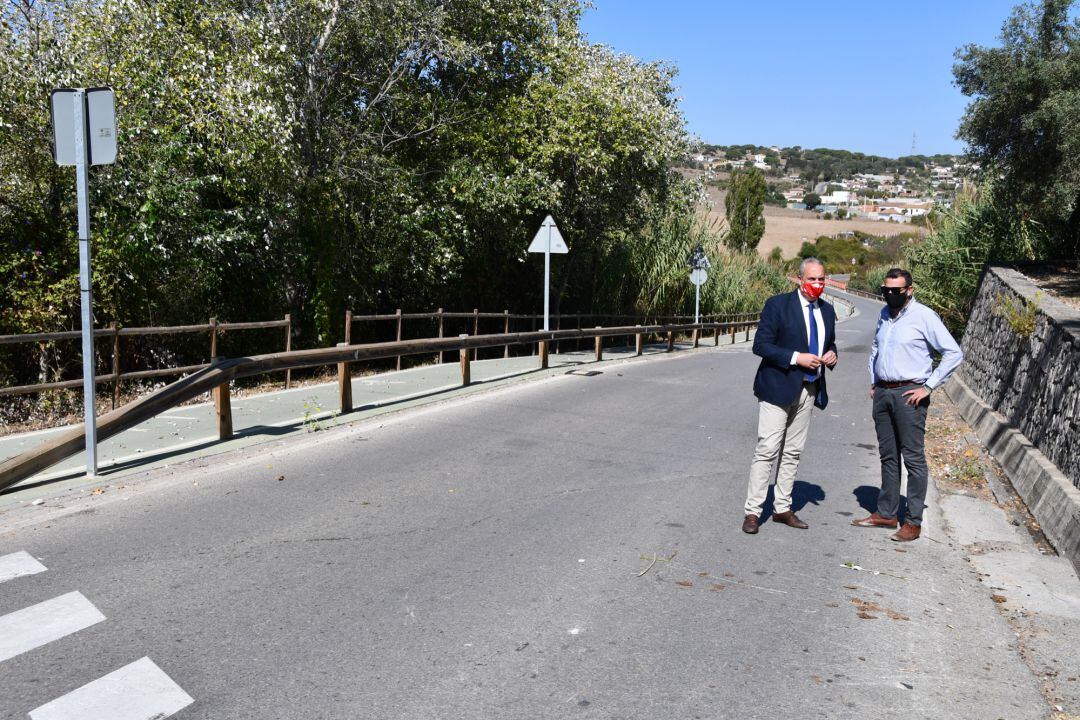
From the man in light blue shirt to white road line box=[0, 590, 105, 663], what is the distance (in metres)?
5.25

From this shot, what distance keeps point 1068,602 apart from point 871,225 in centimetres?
18056

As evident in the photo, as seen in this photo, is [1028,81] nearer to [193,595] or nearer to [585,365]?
[585,365]

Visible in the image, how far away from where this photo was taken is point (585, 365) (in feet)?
61.3

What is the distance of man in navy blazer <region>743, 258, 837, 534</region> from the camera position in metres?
6.23

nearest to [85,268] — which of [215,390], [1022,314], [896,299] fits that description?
[215,390]

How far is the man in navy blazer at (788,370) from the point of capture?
6234 mm

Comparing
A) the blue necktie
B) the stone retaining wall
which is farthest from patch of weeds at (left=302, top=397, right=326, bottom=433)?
the stone retaining wall

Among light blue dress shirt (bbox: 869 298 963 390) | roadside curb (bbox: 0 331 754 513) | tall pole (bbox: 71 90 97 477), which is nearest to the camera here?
light blue dress shirt (bbox: 869 298 963 390)

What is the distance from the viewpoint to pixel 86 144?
7188 millimetres

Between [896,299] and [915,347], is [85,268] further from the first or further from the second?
[915,347]

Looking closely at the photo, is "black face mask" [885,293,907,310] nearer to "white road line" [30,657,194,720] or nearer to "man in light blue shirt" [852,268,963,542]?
"man in light blue shirt" [852,268,963,542]

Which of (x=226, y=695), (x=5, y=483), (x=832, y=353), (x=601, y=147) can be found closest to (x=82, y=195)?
(x=5, y=483)

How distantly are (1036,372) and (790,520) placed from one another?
15.6ft

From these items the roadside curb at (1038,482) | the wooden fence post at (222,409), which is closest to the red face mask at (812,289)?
the roadside curb at (1038,482)
